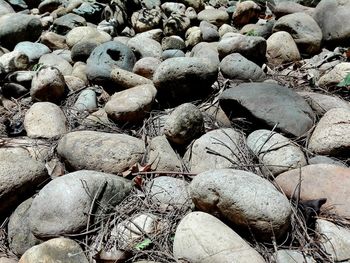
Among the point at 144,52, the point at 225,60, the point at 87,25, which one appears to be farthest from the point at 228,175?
the point at 87,25

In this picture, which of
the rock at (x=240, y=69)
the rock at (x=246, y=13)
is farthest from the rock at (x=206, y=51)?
the rock at (x=246, y=13)

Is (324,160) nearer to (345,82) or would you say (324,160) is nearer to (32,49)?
(345,82)

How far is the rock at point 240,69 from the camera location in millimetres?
3350

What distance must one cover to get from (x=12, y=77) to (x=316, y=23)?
270cm

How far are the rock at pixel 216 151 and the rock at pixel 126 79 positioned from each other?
0.85 metres

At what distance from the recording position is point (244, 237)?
2117 millimetres

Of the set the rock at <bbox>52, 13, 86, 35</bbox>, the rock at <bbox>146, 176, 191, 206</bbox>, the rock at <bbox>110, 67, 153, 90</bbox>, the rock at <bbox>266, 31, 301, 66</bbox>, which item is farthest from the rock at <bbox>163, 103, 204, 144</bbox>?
the rock at <bbox>52, 13, 86, 35</bbox>

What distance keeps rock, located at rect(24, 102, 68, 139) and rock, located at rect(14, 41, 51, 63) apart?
1119mm

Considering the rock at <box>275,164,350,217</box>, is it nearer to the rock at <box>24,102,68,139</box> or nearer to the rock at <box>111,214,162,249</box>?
the rock at <box>111,214,162,249</box>

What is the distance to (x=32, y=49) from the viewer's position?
4.32 m

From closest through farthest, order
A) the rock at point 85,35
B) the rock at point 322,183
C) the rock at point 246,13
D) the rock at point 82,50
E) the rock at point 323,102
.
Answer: the rock at point 322,183, the rock at point 323,102, the rock at point 82,50, the rock at point 85,35, the rock at point 246,13

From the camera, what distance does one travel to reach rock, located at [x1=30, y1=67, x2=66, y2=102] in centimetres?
343

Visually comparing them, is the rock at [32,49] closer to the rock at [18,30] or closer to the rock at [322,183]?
the rock at [18,30]

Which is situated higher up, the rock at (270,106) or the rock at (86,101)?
the rock at (270,106)
